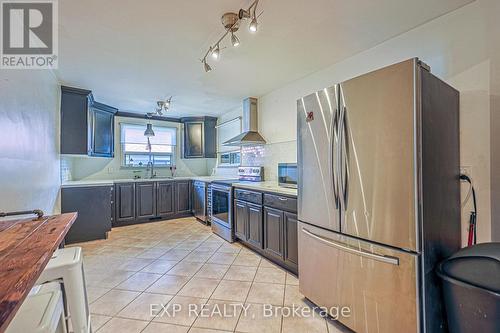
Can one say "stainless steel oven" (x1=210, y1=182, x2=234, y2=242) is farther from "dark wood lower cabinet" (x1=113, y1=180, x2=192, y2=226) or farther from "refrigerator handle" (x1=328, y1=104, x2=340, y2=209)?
"refrigerator handle" (x1=328, y1=104, x2=340, y2=209)

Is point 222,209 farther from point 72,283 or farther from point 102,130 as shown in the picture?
point 102,130

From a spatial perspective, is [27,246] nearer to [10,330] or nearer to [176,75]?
[10,330]

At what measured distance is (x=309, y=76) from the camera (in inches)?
120

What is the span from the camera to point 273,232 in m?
2.62

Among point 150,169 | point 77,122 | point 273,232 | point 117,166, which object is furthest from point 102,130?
point 273,232

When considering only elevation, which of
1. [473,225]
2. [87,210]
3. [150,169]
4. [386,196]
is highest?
[150,169]

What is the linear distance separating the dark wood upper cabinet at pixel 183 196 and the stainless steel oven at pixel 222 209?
1245mm

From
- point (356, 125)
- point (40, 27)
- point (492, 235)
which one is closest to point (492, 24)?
point (356, 125)

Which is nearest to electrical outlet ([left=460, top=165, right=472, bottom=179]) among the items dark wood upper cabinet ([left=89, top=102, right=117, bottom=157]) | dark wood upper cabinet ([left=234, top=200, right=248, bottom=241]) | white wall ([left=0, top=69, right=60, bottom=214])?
dark wood upper cabinet ([left=234, top=200, right=248, bottom=241])

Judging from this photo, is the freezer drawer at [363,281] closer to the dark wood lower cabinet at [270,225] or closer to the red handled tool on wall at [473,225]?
the dark wood lower cabinet at [270,225]

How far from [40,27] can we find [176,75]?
4.41ft

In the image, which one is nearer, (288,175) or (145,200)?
(288,175)

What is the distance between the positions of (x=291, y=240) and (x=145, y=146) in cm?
431

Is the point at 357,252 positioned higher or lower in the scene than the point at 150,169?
lower
